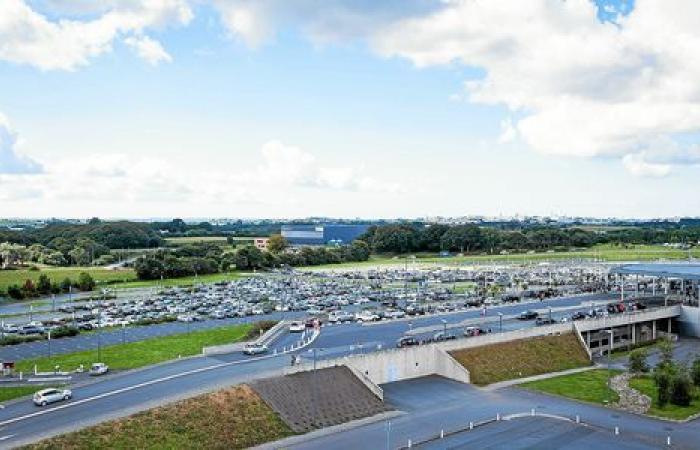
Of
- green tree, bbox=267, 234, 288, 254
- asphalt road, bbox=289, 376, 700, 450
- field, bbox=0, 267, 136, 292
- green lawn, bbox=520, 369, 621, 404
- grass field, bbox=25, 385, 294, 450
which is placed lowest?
asphalt road, bbox=289, 376, 700, 450

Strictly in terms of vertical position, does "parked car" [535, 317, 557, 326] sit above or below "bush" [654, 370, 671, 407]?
above

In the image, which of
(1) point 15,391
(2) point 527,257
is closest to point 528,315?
(1) point 15,391

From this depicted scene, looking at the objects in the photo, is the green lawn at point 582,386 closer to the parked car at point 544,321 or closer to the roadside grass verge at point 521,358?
the roadside grass verge at point 521,358

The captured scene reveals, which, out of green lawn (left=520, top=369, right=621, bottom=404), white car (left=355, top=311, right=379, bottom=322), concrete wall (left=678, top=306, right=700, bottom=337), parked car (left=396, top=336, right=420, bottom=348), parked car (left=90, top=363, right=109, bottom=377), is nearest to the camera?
parked car (left=90, top=363, right=109, bottom=377)

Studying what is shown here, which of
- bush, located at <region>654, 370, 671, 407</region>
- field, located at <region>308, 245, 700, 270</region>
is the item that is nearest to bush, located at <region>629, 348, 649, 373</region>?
bush, located at <region>654, 370, 671, 407</region>

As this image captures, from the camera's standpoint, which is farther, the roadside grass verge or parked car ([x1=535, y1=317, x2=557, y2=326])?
parked car ([x1=535, y1=317, x2=557, y2=326])

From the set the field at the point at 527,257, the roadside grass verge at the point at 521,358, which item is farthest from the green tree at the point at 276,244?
the roadside grass verge at the point at 521,358

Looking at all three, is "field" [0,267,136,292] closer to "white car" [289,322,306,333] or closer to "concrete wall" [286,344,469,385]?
"white car" [289,322,306,333]
